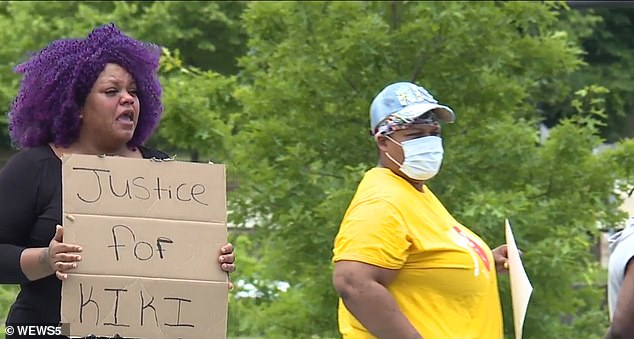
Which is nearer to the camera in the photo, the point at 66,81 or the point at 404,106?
the point at 66,81

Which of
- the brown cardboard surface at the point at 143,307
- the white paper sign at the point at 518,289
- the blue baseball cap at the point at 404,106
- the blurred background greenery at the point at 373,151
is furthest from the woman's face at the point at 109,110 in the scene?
the blurred background greenery at the point at 373,151

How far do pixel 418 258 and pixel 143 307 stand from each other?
894 millimetres

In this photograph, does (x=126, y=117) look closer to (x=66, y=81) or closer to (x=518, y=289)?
(x=66, y=81)

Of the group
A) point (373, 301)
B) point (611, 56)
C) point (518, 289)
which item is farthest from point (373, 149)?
point (611, 56)

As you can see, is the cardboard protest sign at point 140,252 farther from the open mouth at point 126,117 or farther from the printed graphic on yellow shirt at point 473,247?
the printed graphic on yellow shirt at point 473,247

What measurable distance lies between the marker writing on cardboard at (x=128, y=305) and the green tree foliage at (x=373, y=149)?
258 centimetres

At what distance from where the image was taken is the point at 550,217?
5727mm

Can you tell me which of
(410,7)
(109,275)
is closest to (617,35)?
(410,7)

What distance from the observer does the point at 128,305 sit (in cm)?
300

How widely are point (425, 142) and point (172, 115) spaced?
2.77m

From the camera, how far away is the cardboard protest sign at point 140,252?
9.78 feet

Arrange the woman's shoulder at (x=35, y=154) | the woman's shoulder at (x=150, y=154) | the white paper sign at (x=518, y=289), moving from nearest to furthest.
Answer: the woman's shoulder at (x=35, y=154) < the woman's shoulder at (x=150, y=154) < the white paper sign at (x=518, y=289)

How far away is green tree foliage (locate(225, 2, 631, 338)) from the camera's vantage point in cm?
570

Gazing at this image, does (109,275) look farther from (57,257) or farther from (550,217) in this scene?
(550,217)
